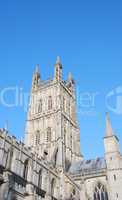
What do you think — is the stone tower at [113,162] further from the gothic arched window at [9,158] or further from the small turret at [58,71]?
the small turret at [58,71]

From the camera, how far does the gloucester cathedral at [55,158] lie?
29.7 meters

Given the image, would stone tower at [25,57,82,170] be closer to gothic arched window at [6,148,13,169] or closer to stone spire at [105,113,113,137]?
stone spire at [105,113,113,137]

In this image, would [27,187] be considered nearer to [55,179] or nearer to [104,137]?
[55,179]

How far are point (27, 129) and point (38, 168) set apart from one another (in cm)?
1972

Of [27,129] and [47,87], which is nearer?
[27,129]

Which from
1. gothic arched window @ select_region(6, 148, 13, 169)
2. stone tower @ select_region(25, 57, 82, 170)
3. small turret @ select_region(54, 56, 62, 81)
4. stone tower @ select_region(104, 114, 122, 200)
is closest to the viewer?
gothic arched window @ select_region(6, 148, 13, 169)

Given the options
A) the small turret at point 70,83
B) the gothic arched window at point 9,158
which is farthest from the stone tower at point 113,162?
the small turret at point 70,83

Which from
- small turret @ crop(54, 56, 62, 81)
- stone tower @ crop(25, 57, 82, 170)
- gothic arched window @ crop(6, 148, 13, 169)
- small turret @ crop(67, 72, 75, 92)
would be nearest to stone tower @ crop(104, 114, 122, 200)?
stone tower @ crop(25, 57, 82, 170)

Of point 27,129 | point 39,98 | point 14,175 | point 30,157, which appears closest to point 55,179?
point 30,157

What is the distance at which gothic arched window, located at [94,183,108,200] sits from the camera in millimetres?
38000

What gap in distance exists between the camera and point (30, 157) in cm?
3334

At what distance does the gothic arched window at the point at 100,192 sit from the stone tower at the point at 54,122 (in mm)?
7204

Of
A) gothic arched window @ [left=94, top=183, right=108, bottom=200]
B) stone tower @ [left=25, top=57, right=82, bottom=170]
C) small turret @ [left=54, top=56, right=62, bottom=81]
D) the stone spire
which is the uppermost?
small turret @ [left=54, top=56, right=62, bottom=81]

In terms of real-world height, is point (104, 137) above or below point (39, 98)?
below
